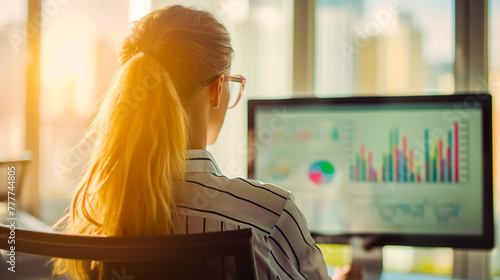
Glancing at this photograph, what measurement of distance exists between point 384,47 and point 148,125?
1.22 m

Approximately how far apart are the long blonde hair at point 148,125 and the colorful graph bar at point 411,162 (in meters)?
0.62

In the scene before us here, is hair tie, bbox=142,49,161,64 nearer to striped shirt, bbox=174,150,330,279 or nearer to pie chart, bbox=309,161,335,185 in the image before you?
striped shirt, bbox=174,150,330,279

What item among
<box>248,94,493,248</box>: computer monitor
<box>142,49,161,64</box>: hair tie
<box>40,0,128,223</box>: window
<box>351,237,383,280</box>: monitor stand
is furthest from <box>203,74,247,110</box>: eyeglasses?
<box>40,0,128,223</box>: window

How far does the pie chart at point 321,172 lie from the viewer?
1.29 meters

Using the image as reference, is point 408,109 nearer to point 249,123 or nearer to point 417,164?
point 417,164

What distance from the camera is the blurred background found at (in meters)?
1.59

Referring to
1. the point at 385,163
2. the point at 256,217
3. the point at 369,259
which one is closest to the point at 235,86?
the point at 256,217

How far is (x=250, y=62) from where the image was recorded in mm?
1857

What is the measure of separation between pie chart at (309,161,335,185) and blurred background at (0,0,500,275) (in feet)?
1.39

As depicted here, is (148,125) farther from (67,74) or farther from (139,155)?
(67,74)

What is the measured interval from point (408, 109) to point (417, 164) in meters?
0.16

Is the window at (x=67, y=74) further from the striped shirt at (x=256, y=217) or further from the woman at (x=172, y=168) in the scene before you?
the striped shirt at (x=256, y=217)

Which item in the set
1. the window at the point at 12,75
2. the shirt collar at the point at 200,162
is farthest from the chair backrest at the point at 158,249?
the window at the point at 12,75

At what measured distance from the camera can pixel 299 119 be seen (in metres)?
1.33
